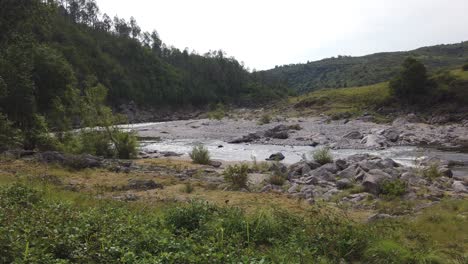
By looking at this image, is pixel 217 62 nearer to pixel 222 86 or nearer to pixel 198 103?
pixel 222 86

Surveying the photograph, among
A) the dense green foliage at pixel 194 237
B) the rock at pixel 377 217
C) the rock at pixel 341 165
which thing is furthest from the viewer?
the rock at pixel 341 165

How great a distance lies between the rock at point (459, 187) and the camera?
1925 centimetres

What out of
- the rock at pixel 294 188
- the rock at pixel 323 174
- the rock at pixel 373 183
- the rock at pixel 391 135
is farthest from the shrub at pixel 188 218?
the rock at pixel 391 135

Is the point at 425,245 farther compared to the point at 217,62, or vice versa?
the point at 217,62

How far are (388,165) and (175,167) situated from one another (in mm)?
13304

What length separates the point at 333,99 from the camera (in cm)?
9338

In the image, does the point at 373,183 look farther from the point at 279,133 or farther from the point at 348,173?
the point at 279,133

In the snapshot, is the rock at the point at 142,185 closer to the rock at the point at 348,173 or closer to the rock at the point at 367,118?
the rock at the point at 348,173

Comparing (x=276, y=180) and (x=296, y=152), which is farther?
(x=296, y=152)

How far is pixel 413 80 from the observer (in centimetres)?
6825

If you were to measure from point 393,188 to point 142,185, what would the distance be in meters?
10.9

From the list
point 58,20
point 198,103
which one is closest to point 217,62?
point 198,103

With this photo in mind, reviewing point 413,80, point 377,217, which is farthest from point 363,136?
point 377,217

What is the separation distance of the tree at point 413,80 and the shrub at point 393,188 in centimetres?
5602
